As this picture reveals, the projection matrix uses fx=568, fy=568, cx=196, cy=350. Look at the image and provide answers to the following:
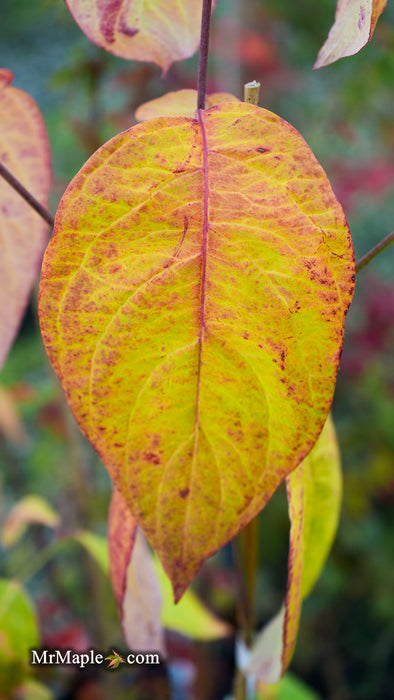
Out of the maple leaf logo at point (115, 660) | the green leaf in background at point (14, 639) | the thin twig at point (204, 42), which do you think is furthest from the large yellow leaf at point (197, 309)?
the green leaf in background at point (14, 639)

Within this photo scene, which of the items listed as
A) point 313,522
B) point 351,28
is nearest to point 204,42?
point 351,28

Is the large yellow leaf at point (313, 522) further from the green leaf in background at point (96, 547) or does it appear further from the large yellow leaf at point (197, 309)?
the green leaf in background at point (96, 547)

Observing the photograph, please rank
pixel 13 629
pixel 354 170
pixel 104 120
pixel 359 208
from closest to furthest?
pixel 13 629, pixel 104 120, pixel 354 170, pixel 359 208

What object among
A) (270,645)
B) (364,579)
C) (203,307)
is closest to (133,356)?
(203,307)

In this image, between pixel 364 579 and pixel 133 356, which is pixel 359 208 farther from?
pixel 133 356

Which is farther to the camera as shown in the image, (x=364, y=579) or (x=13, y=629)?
(x=364, y=579)

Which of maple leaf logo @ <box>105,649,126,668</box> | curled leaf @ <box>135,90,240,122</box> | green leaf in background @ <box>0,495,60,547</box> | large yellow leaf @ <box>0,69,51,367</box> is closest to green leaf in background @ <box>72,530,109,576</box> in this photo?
green leaf in background @ <box>0,495,60,547</box>

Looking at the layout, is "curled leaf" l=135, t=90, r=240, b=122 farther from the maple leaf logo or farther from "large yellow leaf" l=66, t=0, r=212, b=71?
the maple leaf logo
